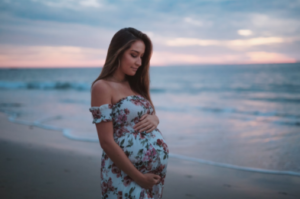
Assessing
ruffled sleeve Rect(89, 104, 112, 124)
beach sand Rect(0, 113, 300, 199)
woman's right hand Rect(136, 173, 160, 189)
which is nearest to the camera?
ruffled sleeve Rect(89, 104, 112, 124)

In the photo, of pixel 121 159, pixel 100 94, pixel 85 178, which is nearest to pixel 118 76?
pixel 100 94

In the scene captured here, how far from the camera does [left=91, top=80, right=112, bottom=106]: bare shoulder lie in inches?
66.5

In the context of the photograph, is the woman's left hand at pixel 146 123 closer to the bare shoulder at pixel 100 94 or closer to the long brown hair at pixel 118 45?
the bare shoulder at pixel 100 94

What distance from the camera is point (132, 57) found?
1.88 meters

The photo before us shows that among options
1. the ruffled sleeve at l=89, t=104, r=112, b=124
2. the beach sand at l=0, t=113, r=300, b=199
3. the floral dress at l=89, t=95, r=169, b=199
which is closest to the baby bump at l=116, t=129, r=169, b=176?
the floral dress at l=89, t=95, r=169, b=199

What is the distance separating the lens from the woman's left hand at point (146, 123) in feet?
6.02

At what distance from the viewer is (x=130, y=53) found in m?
1.87

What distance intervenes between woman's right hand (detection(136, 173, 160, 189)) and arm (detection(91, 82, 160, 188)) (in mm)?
35

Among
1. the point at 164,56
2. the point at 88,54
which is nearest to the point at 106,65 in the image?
the point at 88,54

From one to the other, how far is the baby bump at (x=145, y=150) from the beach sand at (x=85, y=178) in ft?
6.54

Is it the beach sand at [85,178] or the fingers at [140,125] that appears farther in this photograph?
the beach sand at [85,178]

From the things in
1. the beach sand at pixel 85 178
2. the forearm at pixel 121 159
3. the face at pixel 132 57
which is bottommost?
the beach sand at pixel 85 178

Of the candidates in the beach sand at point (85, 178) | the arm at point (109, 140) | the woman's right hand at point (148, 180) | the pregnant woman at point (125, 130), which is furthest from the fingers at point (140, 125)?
the beach sand at point (85, 178)

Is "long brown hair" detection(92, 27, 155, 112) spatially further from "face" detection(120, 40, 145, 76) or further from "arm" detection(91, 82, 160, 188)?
"arm" detection(91, 82, 160, 188)
